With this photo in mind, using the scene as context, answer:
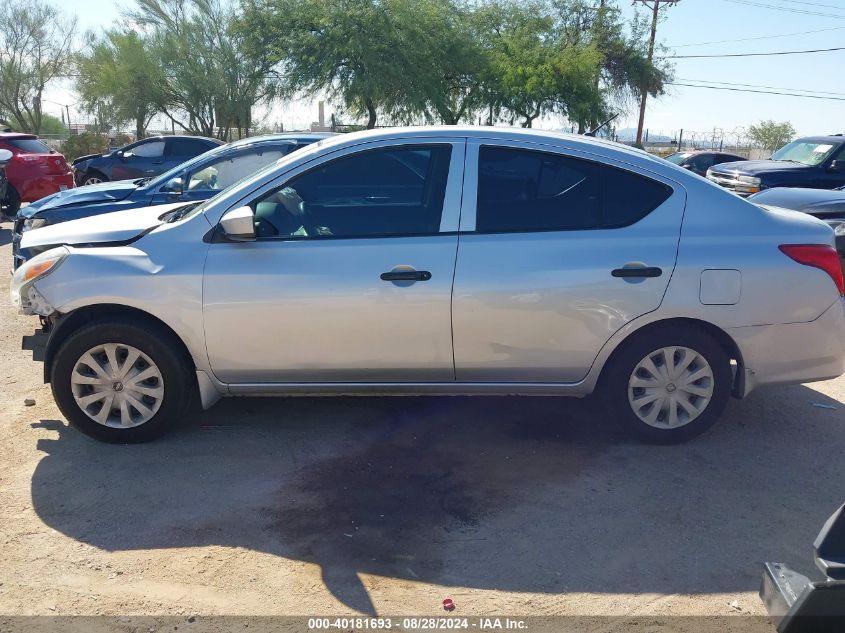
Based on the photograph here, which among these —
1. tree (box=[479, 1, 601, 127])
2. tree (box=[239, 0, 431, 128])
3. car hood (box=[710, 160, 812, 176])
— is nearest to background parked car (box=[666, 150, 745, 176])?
tree (box=[479, 1, 601, 127])

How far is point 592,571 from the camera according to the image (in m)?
3.45

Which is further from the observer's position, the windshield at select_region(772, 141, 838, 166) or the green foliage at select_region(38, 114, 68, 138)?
the green foliage at select_region(38, 114, 68, 138)

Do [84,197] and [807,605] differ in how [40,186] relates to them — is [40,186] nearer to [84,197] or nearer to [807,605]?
[84,197]

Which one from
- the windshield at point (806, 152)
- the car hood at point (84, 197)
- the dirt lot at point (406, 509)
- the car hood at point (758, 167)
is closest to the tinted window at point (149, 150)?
the car hood at point (84, 197)

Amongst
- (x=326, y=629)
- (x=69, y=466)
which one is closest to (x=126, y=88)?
(x=69, y=466)

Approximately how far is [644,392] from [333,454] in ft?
6.11

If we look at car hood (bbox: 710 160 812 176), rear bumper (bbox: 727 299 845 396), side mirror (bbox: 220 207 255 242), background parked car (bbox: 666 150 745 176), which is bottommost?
rear bumper (bbox: 727 299 845 396)

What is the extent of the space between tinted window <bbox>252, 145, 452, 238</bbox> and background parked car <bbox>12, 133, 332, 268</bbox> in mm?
3715

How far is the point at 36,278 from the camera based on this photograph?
450 cm

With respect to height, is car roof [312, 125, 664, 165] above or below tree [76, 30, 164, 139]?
below

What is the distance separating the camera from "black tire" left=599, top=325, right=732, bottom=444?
14.8ft

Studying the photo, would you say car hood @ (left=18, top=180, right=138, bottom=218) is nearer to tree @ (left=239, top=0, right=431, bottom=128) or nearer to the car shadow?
the car shadow

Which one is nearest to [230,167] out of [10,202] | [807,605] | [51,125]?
[807,605]

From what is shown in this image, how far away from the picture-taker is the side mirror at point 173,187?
8008mm
